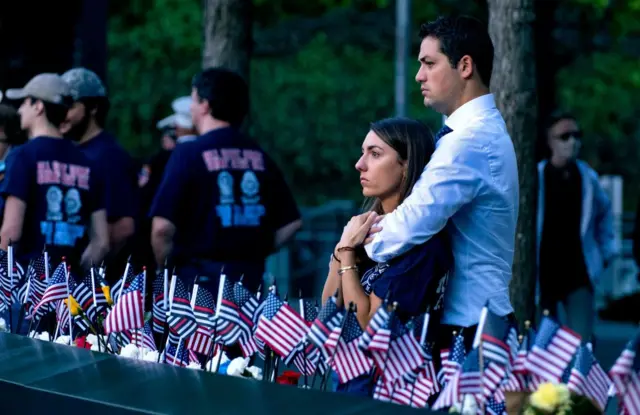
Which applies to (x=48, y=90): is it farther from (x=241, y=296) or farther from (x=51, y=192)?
(x=241, y=296)

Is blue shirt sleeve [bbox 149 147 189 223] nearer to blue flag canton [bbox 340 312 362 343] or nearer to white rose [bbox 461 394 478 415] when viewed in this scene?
blue flag canton [bbox 340 312 362 343]

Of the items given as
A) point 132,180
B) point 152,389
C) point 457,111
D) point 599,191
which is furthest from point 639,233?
point 152,389

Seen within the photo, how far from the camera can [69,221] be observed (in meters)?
7.48

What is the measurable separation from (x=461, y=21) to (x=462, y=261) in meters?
0.87

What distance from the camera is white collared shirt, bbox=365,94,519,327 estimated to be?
187 inches

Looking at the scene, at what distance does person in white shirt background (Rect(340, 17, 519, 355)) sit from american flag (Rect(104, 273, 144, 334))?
1.04 metres

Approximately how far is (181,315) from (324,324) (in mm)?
910

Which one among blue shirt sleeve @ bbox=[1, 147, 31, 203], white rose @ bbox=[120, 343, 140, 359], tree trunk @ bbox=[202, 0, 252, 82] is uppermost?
tree trunk @ bbox=[202, 0, 252, 82]

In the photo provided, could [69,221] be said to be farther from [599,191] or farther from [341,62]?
[341,62]

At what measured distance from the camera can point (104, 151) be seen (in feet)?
27.0

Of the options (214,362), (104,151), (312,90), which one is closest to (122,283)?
(214,362)

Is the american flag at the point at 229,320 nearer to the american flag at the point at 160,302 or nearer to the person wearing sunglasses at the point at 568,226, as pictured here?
the american flag at the point at 160,302

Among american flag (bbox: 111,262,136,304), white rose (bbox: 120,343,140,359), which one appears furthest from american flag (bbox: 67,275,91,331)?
white rose (bbox: 120,343,140,359)

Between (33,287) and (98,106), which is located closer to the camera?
(33,287)
